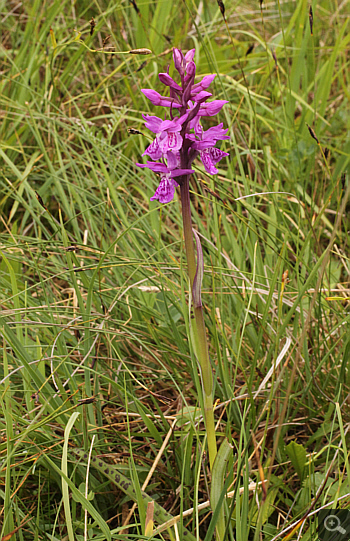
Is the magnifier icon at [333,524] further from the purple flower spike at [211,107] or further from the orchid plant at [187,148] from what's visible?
the purple flower spike at [211,107]

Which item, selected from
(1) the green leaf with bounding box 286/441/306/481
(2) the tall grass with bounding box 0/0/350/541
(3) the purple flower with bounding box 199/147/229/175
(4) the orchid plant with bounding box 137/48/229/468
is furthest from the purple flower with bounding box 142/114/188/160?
(1) the green leaf with bounding box 286/441/306/481

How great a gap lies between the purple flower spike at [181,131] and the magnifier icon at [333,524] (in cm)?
103

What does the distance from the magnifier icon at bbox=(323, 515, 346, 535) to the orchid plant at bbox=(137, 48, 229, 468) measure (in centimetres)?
37

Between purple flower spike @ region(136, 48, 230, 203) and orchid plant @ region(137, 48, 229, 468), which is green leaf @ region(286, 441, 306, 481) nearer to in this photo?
orchid plant @ region(137, 48, 229, 468)

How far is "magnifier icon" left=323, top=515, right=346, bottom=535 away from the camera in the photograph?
1.26 metres

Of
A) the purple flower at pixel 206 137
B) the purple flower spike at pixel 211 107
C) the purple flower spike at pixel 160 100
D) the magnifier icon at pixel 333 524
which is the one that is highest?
the purple flower spike at pixel 160 100

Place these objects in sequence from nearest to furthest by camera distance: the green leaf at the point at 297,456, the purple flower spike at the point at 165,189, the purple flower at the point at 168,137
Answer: the purple flower at the point at 168,137 < the purple flower spike at the point at 165,189 < the green leaf at the point at 297,456

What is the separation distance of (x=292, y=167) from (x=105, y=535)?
2.02 metres

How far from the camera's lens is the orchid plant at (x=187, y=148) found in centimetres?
122

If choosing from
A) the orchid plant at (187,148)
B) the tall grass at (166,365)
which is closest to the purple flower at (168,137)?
the orchid plant at (187,148)

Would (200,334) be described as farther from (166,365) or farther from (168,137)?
(166,365)

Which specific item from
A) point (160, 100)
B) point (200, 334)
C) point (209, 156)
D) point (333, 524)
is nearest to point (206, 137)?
point (209, 156)

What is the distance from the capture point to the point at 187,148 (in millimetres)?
1271

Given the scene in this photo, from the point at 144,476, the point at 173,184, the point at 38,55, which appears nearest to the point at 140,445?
the point at 144,476
